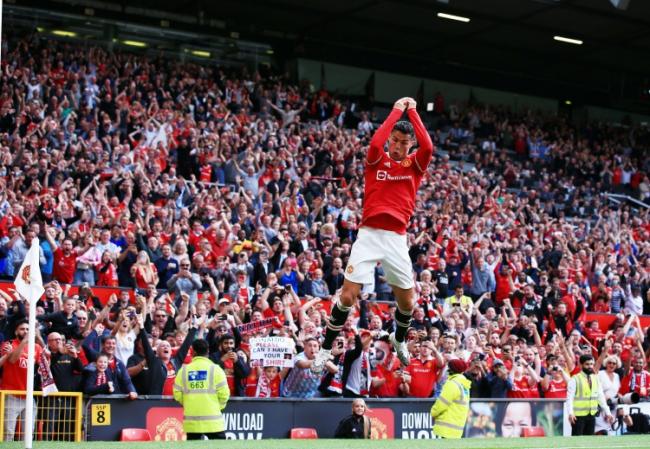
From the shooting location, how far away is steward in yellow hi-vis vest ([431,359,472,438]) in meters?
14.4

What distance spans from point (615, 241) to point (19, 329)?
66.3 ft

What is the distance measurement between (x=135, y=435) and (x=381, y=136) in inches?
218

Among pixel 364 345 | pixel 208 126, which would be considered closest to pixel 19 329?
pixel 364 345

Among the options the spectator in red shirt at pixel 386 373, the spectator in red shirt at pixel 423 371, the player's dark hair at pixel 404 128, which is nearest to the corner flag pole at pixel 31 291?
the player's dark hair at pixel 404 128

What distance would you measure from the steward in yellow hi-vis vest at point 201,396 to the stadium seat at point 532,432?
5868mm

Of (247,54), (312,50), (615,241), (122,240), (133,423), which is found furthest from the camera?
(312,50)

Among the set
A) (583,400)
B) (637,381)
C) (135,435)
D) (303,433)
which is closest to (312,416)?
(303,433)

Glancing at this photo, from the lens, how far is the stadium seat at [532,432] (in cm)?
1666

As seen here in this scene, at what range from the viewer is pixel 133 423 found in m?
13.6

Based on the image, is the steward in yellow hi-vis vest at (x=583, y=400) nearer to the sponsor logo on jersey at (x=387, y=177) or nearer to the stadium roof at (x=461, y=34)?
the sponsor logo on jersey at (x=387, y=177)

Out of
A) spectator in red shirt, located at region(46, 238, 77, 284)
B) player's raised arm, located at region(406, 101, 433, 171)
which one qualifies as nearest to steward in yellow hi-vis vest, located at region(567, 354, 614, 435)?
player's raised arm, located at region(406, 101, 433, 171)

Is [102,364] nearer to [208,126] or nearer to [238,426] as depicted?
[238,426]

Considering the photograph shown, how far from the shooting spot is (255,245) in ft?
68.3

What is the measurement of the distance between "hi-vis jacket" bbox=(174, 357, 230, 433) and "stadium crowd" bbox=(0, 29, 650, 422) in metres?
1.58
